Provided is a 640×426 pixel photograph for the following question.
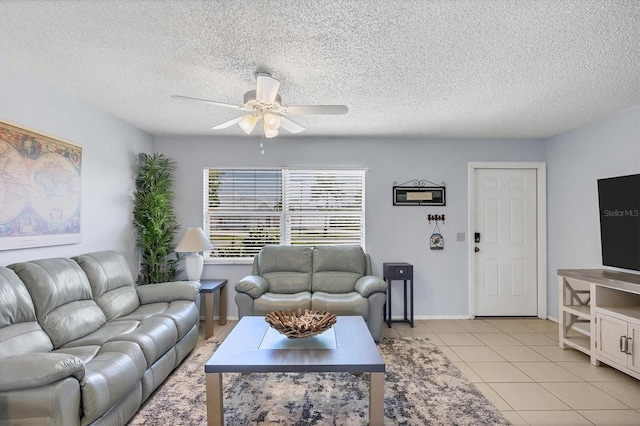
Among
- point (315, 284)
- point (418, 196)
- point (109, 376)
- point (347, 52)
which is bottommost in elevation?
point (109, 376)

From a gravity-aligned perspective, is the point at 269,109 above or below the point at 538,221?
above

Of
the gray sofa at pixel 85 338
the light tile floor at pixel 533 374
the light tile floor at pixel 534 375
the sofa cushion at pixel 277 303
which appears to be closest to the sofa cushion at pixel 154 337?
the gray sofa at pixel 85 338

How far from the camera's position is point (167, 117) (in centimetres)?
389

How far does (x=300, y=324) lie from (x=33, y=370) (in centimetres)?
151

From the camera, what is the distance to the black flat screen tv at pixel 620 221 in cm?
330

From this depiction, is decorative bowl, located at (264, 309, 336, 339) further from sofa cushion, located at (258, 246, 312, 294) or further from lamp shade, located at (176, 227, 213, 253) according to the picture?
lamp shade, located at (176, 227, 213, 253)

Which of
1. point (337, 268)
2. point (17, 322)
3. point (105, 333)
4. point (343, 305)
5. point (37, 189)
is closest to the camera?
point (17, 322)

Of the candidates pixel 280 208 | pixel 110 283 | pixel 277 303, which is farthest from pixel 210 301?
pixel 280 208

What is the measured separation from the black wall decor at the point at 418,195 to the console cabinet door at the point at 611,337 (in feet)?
7.18

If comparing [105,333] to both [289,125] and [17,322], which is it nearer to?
[17,322]

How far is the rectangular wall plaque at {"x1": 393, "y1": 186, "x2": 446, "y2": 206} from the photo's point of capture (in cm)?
487

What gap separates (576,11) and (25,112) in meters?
3.71

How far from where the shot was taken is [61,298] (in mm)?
2584

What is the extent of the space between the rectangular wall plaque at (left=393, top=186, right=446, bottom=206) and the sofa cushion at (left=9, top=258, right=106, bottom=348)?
3640 mm
